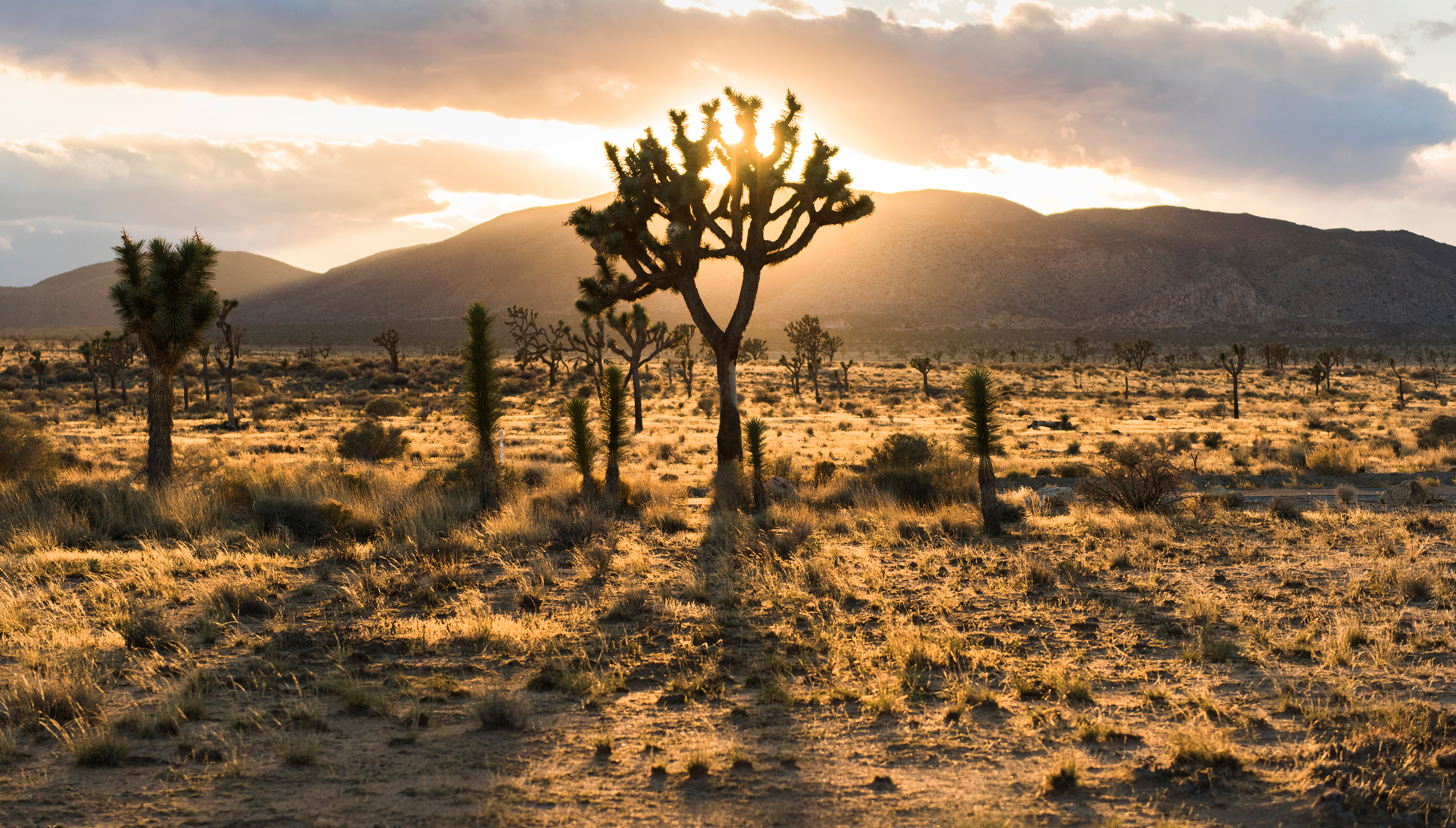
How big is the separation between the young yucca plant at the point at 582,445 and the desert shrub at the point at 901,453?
6668 millimetres

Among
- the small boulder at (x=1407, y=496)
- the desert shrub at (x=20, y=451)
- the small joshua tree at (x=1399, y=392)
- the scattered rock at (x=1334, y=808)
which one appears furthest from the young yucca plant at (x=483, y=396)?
the small joshua tree at (x=1399, y=392)

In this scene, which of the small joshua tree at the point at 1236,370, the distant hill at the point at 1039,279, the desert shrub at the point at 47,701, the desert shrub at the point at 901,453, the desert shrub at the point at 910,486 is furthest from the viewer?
the distant hill at the point at 1039,279

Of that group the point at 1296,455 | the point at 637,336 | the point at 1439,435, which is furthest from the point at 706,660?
the point at 1439,435

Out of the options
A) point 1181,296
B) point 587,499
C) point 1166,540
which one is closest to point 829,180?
point 587,499

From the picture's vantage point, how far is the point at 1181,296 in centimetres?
13075

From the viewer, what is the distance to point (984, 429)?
13117 mm

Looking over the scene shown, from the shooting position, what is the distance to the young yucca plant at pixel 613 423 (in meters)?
15.6

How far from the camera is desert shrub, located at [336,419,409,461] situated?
24062 mm

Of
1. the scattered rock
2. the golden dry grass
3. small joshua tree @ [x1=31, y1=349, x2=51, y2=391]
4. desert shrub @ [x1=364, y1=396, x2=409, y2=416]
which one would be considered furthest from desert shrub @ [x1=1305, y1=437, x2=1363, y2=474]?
small joshua tree @ [x1=31, y1=349, x2=51, y2=391]

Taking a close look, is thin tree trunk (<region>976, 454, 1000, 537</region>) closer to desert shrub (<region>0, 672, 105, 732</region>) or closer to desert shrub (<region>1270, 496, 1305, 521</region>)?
desert shrub (<region>1270, 496, 1305, 521</region>)

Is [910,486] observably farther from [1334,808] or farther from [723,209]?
[1334,808]

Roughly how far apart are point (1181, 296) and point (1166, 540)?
136 m

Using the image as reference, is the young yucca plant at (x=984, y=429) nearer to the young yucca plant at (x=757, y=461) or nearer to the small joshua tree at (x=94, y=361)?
the young yucca plant at (x=757, y=461)

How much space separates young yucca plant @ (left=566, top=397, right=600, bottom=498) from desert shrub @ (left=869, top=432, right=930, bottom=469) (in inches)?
263
